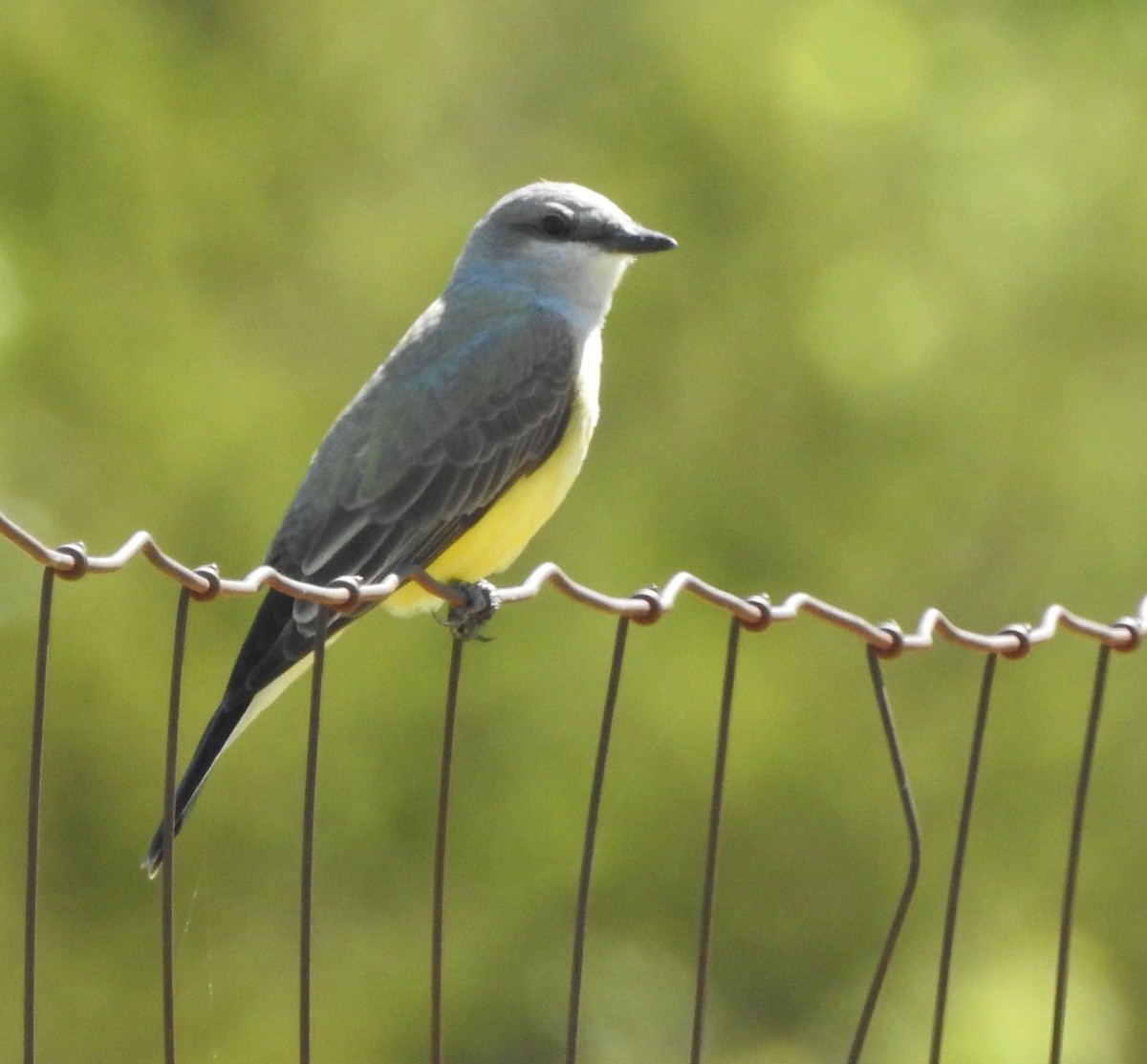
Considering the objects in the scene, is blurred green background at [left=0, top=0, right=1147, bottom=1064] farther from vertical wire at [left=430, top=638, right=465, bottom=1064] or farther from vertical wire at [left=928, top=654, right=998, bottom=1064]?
vertical wire at [left=430, top=638, right=465, bottom=1064]

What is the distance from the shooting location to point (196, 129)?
26.2ft

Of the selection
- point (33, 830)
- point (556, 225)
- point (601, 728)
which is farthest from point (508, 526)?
point (33, 830)

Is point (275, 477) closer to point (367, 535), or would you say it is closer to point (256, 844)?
point (256, 844)

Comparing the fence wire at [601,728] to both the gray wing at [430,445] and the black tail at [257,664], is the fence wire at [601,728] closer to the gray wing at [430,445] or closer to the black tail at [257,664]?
the black tail at [257,664]

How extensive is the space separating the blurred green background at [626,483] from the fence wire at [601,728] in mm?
4181

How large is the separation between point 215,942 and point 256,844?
38 cm

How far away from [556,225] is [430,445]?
89cm

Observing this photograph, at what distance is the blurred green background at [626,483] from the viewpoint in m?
7.45

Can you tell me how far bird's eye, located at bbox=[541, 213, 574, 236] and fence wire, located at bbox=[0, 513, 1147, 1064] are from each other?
1.91 meters

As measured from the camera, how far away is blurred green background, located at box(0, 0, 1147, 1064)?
7445 mm

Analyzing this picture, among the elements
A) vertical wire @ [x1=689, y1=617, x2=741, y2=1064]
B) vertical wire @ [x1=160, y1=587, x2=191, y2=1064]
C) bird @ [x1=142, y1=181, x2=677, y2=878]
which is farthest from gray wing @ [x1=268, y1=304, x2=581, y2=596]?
vertical wire @ [x1=160, y1=587, x2=191, y2=1064]

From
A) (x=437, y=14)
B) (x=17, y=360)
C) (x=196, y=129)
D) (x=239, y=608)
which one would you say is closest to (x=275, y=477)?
(x=239, y=608)

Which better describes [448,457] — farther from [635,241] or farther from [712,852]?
[712,852]

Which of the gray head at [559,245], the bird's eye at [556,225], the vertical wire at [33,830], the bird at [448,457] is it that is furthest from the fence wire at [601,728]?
the bird's eye at [556,225]
